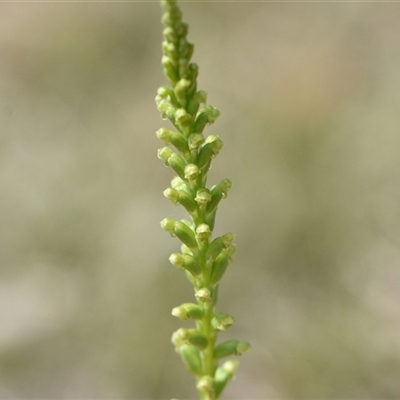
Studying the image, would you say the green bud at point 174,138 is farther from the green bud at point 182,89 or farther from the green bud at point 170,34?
the green bud at point 170,34

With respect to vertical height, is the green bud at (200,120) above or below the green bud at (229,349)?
above

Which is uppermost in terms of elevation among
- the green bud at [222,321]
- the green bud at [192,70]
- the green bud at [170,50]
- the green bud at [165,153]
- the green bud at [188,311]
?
the green bud at [170,50]

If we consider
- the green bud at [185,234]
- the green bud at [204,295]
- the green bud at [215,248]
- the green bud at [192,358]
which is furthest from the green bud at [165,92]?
the green bud at [192,358]

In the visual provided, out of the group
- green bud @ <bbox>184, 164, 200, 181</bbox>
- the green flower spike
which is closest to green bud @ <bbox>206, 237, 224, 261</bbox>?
the green flower spike

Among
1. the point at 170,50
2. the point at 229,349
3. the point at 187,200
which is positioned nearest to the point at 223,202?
the point at 229,349

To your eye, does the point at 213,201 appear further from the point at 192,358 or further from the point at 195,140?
the point at 192,358

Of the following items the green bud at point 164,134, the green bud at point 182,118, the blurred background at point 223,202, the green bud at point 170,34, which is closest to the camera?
the green bud at point 170,34

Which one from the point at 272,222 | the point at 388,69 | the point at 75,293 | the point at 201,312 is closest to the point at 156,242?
the point at 75,293

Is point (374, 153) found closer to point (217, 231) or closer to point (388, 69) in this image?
point (388, 69)
